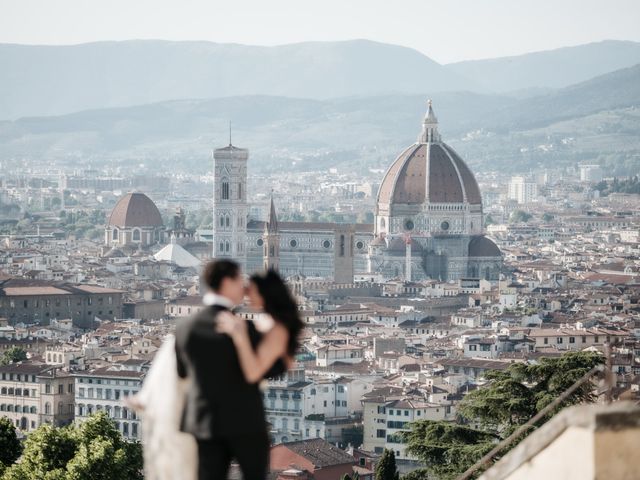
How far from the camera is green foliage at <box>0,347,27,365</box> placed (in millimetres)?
59794

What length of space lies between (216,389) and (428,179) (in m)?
111

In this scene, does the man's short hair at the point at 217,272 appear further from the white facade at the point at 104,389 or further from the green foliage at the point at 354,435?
the white facade at the point at 104,389

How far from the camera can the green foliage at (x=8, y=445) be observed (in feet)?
96.1

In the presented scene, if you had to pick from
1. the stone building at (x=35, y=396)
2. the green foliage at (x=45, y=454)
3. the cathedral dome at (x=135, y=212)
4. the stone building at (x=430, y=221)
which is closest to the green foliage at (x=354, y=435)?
the stone building at (x=35, y=396)

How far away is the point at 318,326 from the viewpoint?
79.4 m

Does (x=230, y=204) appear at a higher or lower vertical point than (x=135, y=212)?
higher

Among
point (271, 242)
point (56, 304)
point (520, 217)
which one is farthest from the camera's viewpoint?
point (520, 217)

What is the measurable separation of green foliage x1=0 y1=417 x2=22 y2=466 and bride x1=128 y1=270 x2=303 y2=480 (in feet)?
75.4

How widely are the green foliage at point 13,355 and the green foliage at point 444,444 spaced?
119ft

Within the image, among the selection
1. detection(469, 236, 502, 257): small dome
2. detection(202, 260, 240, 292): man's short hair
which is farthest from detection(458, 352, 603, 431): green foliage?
detection(469, 236, 502, 257): small dome

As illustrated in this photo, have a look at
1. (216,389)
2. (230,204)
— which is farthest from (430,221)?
(216,389)

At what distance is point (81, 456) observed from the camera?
26.1 metres

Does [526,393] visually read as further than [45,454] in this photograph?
No

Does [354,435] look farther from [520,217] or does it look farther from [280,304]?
[520,217]
